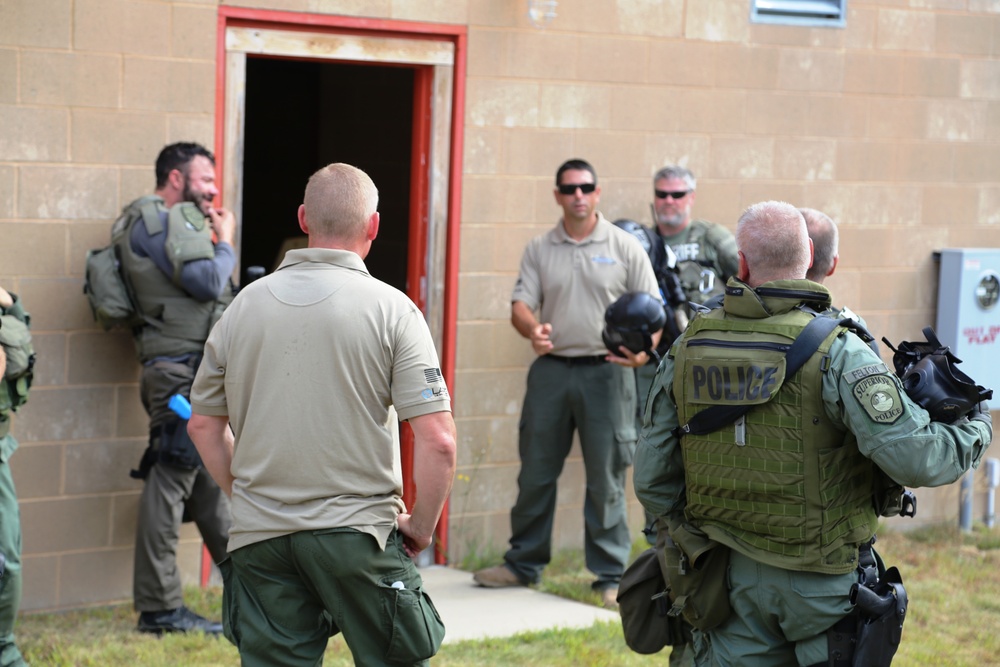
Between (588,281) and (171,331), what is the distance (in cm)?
199

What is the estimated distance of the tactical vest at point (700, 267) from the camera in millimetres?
6707

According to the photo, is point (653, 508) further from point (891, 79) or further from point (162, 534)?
point (891, 79)

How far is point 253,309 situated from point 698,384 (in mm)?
1220

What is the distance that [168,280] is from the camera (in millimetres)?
5602

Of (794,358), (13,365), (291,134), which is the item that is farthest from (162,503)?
(291,134)

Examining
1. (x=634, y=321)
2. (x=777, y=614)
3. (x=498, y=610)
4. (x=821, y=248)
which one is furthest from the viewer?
(x=498, y=610)

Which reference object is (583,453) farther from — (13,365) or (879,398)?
(879,398)

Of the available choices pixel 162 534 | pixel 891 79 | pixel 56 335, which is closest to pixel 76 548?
pixel 162 534

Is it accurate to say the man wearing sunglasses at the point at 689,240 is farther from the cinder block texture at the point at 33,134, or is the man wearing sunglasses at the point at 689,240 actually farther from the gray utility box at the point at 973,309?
the cinder block texture at the point at 33,134

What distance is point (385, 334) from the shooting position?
3400 mm

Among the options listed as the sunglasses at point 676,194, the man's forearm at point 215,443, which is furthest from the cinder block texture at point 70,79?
the sunglasses at point 676,194

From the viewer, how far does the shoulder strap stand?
11.1 ft

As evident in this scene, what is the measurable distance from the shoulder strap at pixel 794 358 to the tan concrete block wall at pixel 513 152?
10.8 ft

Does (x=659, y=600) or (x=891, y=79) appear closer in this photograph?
(x=659, y=600)
